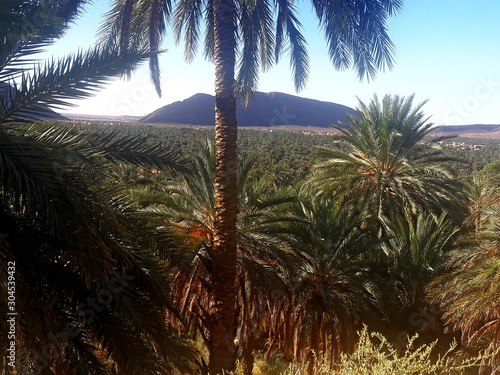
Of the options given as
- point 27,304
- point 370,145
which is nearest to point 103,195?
point 27,304

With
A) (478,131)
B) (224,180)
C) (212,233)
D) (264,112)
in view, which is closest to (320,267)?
(212,233)

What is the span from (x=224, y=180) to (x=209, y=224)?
183 cm

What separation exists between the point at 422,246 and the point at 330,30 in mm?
6801

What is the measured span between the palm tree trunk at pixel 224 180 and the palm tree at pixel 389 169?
688 centimetres

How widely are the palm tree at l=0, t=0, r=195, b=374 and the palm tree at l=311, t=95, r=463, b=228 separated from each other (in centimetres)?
902

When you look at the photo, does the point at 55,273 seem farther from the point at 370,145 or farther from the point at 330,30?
the point at 370,145

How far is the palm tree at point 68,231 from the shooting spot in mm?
3826

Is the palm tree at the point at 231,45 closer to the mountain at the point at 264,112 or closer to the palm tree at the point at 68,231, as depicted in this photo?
the palm tree at the point at 68,231

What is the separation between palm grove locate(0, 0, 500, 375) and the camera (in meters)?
4.11

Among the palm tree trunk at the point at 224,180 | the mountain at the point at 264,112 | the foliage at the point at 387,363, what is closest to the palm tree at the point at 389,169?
the palm tree trunk at the point at 224,180

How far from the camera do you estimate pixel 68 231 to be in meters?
3.97

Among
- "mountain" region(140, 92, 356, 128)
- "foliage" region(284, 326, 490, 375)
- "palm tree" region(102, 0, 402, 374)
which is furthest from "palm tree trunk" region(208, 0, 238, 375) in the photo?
"mountain" region(140, 92, 356, 128)

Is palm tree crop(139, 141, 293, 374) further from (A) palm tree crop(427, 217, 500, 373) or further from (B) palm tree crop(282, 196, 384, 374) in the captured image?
(A) palm tree crop(427, 217, 500, 373)

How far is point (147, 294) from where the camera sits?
5059 mm
